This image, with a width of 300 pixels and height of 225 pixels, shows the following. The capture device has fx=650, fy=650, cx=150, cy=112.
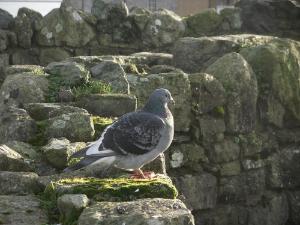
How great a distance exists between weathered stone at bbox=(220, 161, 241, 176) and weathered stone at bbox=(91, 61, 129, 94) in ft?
7.84

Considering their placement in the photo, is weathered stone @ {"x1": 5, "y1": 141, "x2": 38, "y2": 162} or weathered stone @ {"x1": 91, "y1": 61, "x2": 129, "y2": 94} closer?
weathered stone @ {"x1": 5, "y1": 141, "x2": 38, "y2": 162}

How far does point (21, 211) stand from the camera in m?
4.94

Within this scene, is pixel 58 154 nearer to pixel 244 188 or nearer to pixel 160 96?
pixel 160 96

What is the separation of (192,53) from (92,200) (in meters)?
6.64

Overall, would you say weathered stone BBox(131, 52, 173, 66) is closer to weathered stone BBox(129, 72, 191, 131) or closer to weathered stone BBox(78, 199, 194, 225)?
weathered stone BBox(129, 72, 191, 131)

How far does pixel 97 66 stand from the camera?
352 inches

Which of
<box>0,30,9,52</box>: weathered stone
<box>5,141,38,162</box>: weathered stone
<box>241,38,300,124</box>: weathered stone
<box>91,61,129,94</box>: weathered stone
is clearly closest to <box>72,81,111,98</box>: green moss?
<box>91,61,129,94</box>: weathered stone

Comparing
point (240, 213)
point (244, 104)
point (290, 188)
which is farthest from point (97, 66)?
point (290, 188)

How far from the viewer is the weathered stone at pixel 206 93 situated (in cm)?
963

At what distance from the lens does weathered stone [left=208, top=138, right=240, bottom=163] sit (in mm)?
9898

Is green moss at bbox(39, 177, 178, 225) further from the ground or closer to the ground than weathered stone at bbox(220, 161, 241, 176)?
further from the ground

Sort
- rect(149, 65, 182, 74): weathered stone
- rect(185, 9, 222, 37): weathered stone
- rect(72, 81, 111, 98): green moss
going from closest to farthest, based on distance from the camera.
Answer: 1. rect(72, 81, 111, 98): green moss
2. rect(149, 65, 182, 74): weathered stone
3. rect(185, 9, 222, 37): weathered stone

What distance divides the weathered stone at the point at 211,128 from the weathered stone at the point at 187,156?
20 cm

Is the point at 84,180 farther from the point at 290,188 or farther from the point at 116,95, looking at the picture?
the point at 290,188
